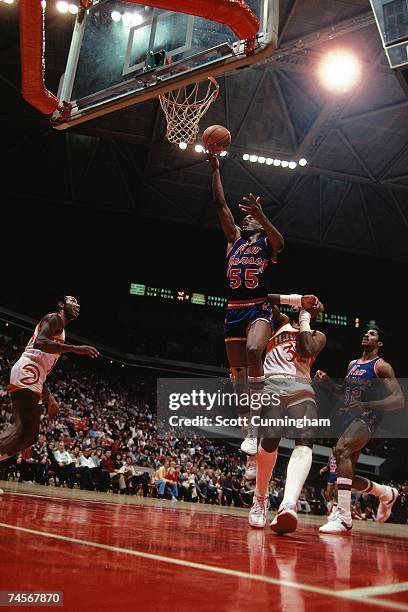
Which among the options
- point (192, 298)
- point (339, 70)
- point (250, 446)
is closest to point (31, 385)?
point (250, 446)

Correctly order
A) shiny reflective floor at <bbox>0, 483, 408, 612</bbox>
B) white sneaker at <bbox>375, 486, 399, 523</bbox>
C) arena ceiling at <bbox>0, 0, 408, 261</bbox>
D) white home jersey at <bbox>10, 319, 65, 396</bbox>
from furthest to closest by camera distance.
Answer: arena ceiling at <bbox>0, 0, 408, 261</bbox>, white sneaker at <bbox>375, 486, 399, 523</bbox>, white home jersey at <bbox>10, 319, 65, 396</bbox>, shiny reflective floor at <bbox>0, 483, 408, 612</bbox>

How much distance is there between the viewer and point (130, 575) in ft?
6.68

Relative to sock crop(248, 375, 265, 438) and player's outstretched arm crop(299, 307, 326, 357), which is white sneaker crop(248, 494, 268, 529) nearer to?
sock crop(248, 375, 265, 438)

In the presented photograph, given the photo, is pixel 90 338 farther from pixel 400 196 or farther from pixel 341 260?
pixel 400 196

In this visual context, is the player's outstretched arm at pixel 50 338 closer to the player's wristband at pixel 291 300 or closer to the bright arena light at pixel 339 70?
the player's wristband at pixel 291 300

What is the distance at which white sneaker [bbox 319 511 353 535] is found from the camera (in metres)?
5.40

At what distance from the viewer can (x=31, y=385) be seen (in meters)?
5.63

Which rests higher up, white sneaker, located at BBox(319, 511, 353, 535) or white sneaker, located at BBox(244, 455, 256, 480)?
white sneaker, located at BBox(244, 455, 256, 480)

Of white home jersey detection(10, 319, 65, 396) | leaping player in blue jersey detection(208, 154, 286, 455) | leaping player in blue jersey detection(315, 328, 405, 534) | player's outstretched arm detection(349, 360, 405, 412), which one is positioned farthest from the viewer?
player's outstretched arm detection(349, 360, 405, 412)

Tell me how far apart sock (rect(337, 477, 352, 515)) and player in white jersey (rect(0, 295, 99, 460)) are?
311cm

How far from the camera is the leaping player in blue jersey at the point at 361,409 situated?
19.8 ft

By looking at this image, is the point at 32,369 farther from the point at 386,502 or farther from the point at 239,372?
the point at 386,502

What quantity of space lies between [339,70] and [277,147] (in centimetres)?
396

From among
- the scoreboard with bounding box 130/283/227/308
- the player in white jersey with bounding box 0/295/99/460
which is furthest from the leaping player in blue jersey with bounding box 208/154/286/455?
the scoreboard with bounding box 130/283/227/308
